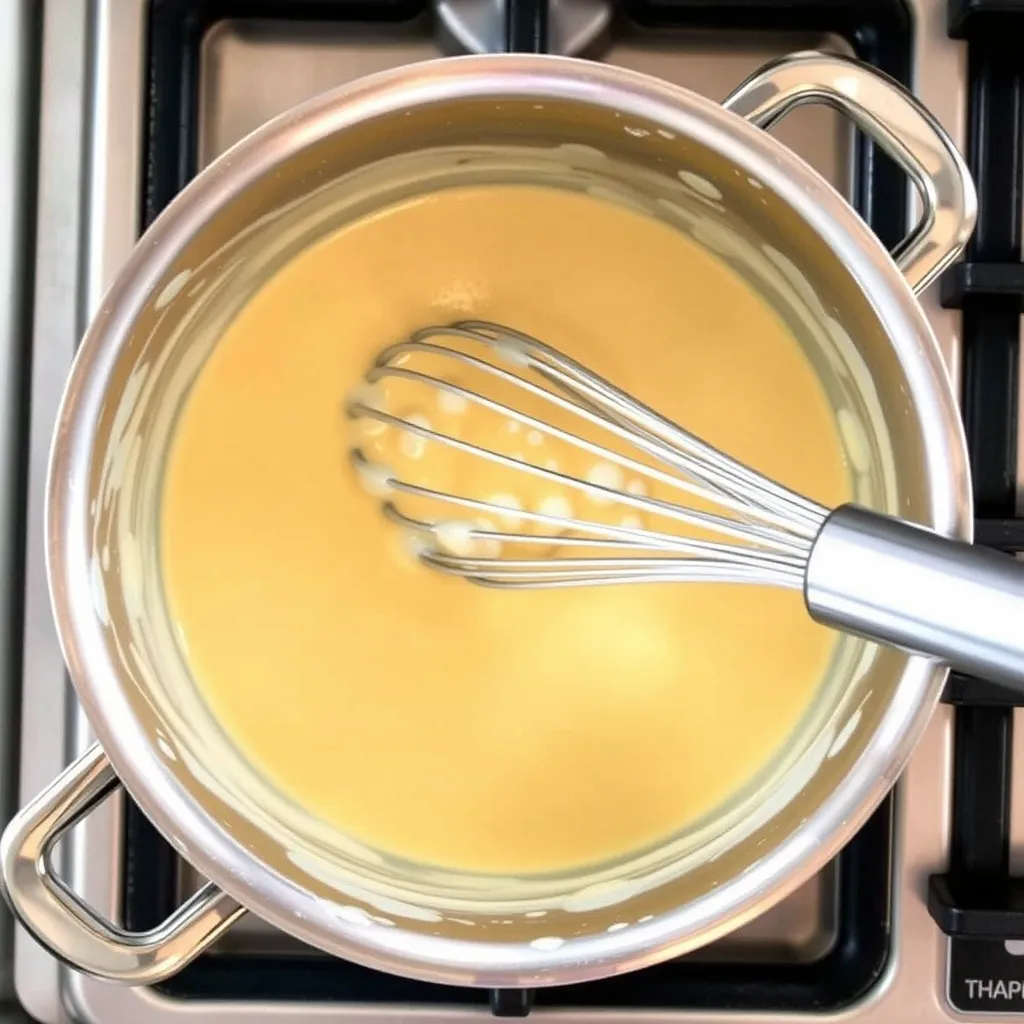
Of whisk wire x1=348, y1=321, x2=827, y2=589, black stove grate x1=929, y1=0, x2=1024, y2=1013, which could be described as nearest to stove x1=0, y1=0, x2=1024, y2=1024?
black stove grate x1=929, y1=0, x2=1024, y2=1013

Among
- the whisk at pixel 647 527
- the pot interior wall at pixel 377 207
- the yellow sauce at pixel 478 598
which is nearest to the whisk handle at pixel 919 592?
the whisk at pixel 647 527

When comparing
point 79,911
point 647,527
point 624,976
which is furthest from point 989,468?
point 79,911

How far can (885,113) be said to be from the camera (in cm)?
50

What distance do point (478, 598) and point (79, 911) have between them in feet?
0.83

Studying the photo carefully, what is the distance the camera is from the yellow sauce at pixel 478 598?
64 centimetres

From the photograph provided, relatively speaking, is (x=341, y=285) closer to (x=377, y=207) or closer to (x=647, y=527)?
(x=377, y=207)

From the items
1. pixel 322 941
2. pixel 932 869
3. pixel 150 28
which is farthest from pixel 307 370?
pixel 932 869

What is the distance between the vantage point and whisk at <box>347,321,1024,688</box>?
1.35ft

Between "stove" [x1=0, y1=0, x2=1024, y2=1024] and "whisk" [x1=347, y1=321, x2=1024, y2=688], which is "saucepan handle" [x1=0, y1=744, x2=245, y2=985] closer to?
"stove" [x1=0, y1=0, x2=1024, y2=1024]

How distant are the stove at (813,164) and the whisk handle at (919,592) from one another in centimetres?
18

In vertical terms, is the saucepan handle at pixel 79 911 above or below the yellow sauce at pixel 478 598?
below

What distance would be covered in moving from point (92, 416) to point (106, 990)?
30cm

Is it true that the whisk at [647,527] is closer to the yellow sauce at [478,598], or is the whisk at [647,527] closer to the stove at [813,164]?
the yellow sauce at [478,598]

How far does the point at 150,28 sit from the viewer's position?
0.60 metres
